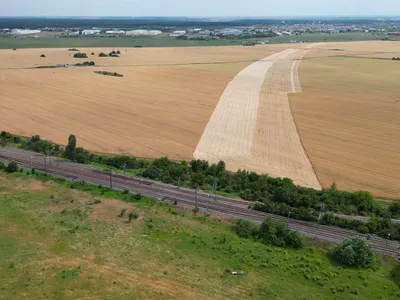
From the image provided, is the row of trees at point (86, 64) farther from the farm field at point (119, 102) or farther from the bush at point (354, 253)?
the bush at point (354, 253)

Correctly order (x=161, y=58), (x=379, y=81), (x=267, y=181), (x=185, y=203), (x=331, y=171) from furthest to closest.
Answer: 1. (x=161, y=58)
2. (x=379, y=81)
3. (x=331, y=171)
4. (x=267, y=181)
5. (x=185, y=203)

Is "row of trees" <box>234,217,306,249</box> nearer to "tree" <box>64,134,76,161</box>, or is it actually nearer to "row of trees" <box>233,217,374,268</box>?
"row of trees" <box>233,217,374,268</box>

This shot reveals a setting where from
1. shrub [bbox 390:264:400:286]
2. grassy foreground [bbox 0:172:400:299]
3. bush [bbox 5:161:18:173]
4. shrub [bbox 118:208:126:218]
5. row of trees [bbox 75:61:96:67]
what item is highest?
row of trees [bbox 75:61:96:67]

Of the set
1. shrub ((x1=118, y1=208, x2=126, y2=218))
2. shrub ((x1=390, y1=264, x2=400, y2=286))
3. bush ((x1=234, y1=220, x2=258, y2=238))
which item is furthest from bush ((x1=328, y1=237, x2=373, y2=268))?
shrub ((x1=118, y1=208, x2=126, y2=218))

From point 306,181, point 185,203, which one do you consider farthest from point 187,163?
point 306,181

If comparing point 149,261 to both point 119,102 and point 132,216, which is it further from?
point 119,102

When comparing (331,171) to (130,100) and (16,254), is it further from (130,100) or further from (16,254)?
(130,100)

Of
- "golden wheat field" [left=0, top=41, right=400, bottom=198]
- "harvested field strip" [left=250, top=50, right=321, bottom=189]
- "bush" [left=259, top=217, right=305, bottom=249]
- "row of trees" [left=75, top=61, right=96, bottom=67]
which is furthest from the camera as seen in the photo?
"row of trees" [left=75, top=61, right=96, bottom=67]

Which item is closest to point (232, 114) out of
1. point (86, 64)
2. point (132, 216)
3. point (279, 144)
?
point (279, 144)

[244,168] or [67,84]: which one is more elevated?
[67,84]
